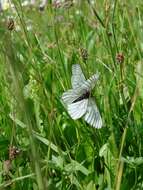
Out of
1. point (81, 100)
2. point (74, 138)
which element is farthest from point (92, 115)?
point (74, 138)

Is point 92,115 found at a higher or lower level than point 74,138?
higher

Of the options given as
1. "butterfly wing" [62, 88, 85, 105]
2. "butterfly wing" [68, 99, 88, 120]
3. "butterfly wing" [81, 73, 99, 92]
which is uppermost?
"butterfly wing" [81, 73, 99, 92]

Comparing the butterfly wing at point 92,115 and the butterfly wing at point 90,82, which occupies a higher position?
the butterfly wing at point 90,82

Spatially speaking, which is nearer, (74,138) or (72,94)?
(72,94)

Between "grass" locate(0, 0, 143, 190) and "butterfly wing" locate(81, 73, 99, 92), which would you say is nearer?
"butterfly wing" locate(81, 73, 99, 92)

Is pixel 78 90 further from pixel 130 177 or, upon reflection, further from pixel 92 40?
pixel 92 40

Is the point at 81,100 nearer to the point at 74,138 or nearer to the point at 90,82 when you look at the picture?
the point at 90,82

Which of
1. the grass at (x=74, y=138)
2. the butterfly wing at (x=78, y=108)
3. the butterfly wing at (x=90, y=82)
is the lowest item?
the grass at (x=74, y=138)

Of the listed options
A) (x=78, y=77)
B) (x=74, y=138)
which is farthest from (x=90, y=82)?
(x=74, y=138)

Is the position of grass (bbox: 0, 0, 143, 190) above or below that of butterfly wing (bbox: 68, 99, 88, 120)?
below
